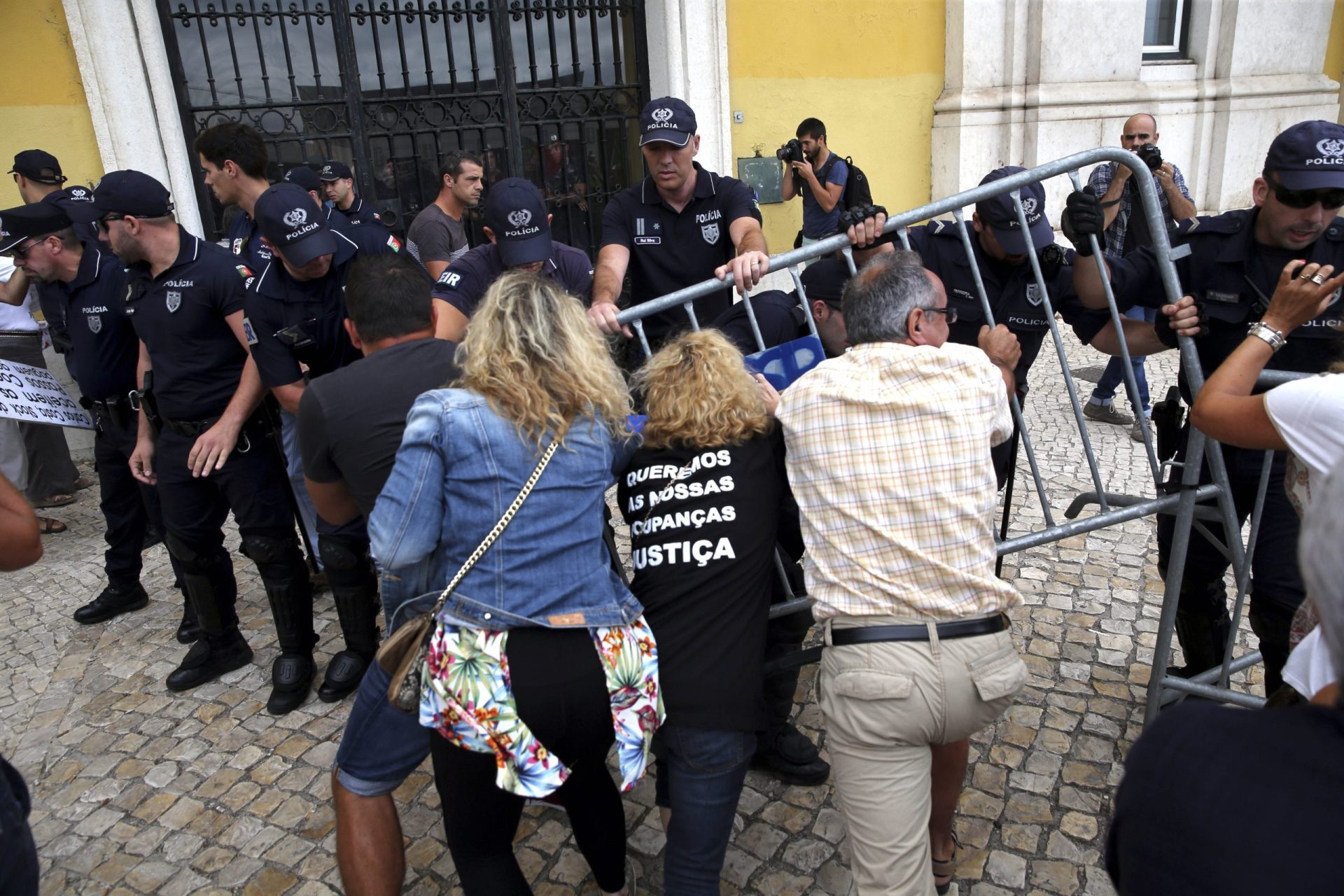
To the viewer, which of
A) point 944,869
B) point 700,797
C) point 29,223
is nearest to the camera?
point 700,797

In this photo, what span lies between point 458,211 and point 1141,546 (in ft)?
14.7

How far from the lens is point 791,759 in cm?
299

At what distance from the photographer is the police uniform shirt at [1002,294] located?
316cm

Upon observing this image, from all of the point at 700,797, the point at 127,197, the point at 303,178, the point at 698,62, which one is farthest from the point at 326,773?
the point at 698,62

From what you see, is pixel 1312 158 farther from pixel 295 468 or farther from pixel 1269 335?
pixel 295 468

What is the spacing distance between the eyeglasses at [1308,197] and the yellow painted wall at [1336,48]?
9707 millimetres

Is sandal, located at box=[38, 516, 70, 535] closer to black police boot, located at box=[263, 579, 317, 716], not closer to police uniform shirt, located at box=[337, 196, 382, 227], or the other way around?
police uniform shirt, located at box=[337, 196, 382, 227]

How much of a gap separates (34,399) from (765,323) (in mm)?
3738

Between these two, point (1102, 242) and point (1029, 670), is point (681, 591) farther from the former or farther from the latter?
point (1102, 242)

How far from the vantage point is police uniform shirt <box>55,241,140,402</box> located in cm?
394

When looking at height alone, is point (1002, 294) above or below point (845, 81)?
below

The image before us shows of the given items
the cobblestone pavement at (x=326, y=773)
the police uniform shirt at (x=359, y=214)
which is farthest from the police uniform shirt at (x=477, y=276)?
the cobblestone pavement at (x=326, y=773)

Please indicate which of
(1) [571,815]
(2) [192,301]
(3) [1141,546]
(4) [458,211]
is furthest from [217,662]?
(3) [1141,546]

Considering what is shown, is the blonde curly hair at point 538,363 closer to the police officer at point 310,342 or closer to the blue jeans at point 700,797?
the blue jeans at point 700,797
